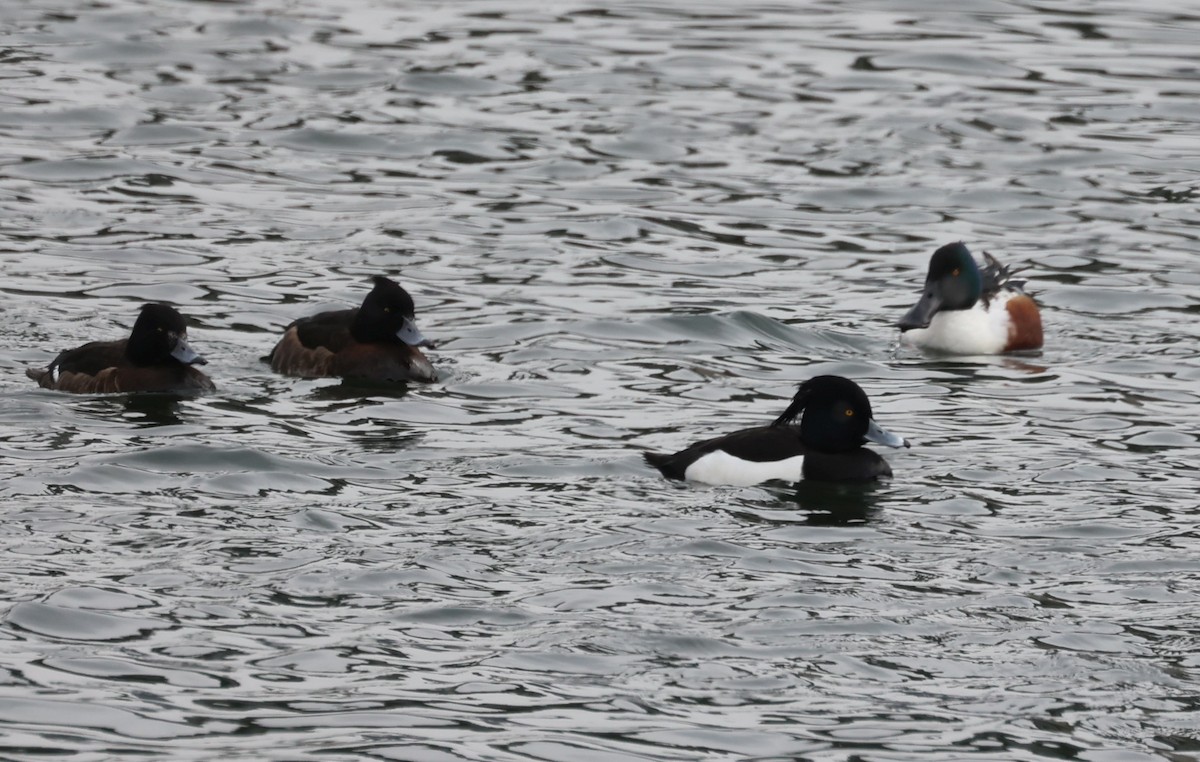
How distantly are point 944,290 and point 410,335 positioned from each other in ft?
12.1

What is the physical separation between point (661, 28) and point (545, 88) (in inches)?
124

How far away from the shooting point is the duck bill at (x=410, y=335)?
13.0 meters

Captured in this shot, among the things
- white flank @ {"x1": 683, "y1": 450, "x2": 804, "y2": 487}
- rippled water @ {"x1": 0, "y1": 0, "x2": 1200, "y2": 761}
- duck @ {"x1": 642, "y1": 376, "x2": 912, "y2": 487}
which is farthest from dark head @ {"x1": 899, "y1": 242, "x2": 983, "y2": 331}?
white flank @ {"x1": 683, "y1": 450, "x2": 804, "y2": 487}

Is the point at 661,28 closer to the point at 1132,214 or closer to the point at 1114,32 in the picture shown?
the point at 1114,32

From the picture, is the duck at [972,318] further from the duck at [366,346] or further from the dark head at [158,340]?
the dark head at [158,340]

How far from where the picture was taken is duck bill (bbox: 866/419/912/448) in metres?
11.1

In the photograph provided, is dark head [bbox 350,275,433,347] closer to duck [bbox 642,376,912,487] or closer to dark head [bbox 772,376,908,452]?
duck [bbox 642,376,912,487]

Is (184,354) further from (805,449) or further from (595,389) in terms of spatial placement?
(805,449)

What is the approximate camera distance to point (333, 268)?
51.6ft

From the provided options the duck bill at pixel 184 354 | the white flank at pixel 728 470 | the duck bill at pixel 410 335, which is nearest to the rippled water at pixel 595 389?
the white flank at pixel 728 470

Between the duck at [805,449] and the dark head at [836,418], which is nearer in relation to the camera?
the duck at [805,449]

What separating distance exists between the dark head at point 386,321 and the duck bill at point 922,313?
3.27 m

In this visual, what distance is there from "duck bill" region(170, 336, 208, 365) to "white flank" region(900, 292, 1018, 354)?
183 inches

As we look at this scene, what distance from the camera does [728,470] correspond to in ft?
35.6
